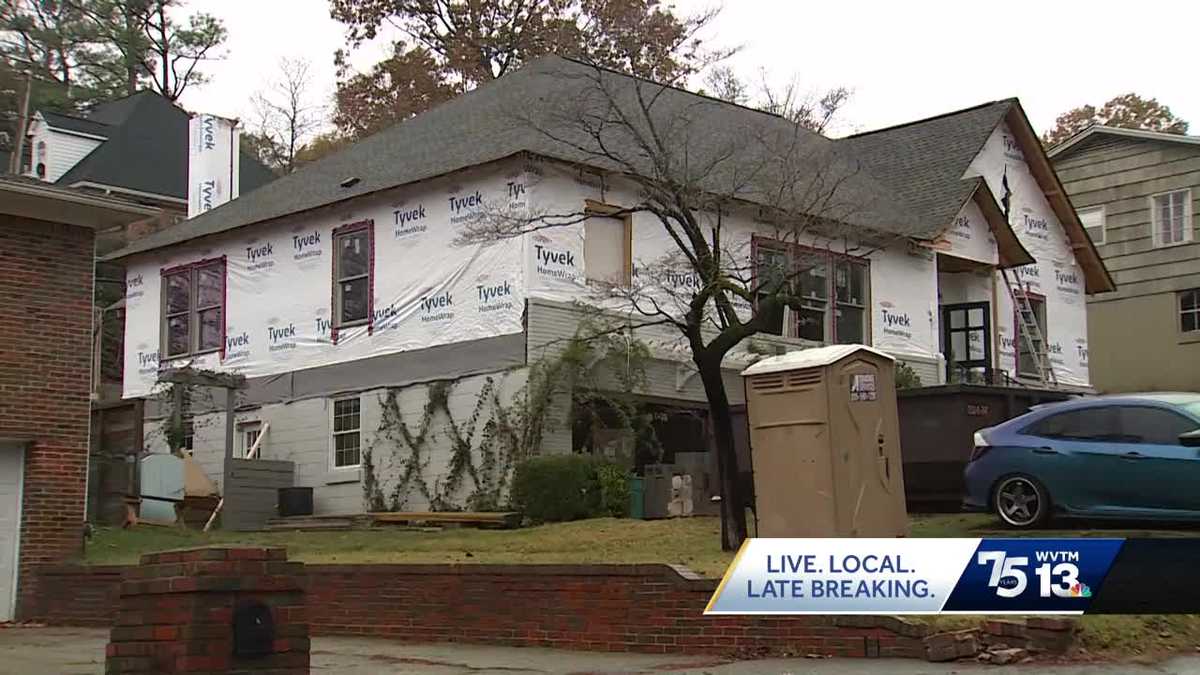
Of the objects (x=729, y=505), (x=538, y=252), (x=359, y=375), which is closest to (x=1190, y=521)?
(x=729, y=505)

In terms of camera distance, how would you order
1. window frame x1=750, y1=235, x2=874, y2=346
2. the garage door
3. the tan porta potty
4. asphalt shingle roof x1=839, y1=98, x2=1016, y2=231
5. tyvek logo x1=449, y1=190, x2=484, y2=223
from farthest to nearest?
asphalt shingle roof x1=839, y1=98, x2=1016, y2=231, window frame x1=750, y1=235, x2=874, y2=346, tyvek logo x1=449, y1=190, x2=484, y2=223, the garage door, the tan porta potty

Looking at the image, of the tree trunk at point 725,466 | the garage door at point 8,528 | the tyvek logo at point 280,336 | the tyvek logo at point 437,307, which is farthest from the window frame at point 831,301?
the garage door at point 8,528

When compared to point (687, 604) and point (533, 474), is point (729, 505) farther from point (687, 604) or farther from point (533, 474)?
point (533, 474)

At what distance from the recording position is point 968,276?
1165 inches

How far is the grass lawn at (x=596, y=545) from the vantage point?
10883mm

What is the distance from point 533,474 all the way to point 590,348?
267 cm

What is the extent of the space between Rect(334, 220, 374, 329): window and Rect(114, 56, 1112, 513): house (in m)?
0.04

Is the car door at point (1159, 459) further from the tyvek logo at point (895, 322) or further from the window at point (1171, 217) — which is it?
the window at point (1171, 217)

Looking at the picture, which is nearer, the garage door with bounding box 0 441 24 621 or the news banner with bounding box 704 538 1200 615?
the news banner with bounding box 704 538 1200 615

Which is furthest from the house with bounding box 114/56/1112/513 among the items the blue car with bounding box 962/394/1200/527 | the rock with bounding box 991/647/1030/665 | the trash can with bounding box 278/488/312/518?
the rock with bounding box 991/647/1030/665

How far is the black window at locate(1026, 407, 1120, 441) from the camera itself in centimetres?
1441

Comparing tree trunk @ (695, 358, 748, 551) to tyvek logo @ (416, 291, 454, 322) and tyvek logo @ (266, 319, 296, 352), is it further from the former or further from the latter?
tyvek logo @ (266, 319, 296, 352)

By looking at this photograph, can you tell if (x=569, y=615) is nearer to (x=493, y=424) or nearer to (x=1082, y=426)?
(x=1082, y=426)

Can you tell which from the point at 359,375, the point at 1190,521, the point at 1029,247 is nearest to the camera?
the point at 1190,521
